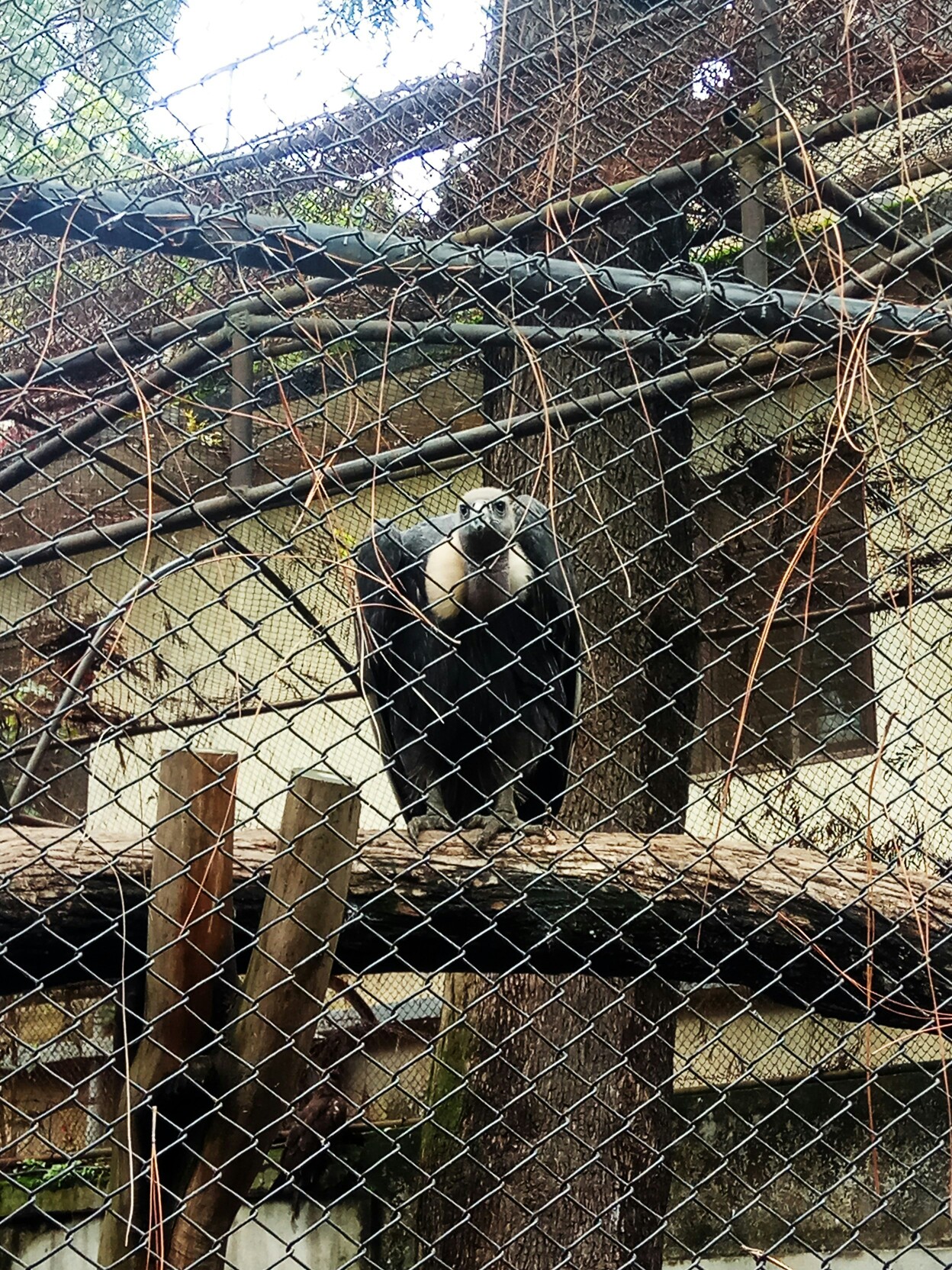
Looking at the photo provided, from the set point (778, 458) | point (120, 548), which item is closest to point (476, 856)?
point (120, 548)

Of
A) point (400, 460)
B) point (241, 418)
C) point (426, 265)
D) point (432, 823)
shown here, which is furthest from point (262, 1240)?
point (426, 265)

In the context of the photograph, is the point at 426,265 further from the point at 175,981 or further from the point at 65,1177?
the point at 65,1177

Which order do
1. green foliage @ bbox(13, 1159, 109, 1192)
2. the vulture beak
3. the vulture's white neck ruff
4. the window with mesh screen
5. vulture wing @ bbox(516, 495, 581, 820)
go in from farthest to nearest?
the window with mesh screen < green foliage @ bbox(13, 1159, 109, 1192) < vulture wing @ bbox(516, 495, 581, 820) < the vulture's white neck ruff < the vulture beak

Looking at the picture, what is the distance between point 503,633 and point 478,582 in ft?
0.98

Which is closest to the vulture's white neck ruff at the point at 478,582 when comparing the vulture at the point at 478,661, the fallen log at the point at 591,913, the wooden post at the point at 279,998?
the vulture at the point at 478,661

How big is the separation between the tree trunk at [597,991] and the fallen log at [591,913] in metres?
0.61

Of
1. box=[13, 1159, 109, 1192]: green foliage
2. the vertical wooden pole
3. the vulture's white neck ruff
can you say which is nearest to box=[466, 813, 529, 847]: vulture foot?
the vulture's white neck ruff

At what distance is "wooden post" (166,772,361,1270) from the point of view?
69.1 inches

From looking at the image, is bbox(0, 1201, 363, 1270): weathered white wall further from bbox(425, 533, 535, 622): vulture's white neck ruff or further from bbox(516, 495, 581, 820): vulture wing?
bbox(425, 533, 535, 622): vulture's white neck ruff

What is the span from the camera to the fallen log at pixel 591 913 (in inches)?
74.1

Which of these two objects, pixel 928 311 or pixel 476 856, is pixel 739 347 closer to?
pixel 928 311

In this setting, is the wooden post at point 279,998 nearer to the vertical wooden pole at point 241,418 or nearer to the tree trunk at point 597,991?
the vertical wooden pole at point 241,418

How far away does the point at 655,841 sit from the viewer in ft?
6.64

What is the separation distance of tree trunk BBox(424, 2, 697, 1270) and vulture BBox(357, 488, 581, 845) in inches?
5.2
